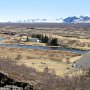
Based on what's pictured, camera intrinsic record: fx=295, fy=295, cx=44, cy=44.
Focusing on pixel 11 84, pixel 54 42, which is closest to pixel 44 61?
pixel 11 84

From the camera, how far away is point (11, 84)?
2080 cm

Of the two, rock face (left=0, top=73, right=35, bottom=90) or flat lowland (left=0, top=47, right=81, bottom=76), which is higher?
rock face (left=0, top=73, right=35, bottom=90)

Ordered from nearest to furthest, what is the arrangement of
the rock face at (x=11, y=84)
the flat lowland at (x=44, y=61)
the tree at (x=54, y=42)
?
the rock face at (x=11, y=84), the flat lowland at (x=44, y=61), the tree at (x=54, y=42)

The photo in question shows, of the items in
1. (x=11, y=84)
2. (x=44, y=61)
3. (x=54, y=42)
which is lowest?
(x=54, y=42)

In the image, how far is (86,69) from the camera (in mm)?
39406

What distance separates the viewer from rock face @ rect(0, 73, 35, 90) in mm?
19003

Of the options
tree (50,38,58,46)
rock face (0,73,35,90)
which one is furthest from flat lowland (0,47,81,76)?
tree (50,38,58,46)

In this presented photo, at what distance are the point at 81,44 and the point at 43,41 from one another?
54.1 ft

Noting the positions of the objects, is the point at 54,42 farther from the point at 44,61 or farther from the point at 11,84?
the point at 11,84

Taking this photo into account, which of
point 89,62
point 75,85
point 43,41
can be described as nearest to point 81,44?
point 43,41

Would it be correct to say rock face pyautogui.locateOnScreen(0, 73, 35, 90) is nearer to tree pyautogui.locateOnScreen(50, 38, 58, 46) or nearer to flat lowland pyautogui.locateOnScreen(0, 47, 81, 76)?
flat lowland pyautogui.locateOnScreen(0, 47, 81, 76)

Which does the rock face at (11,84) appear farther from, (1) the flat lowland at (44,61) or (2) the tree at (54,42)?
(2) the tree at (54,42)

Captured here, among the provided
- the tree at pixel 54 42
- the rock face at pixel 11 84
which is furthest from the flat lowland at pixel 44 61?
the tree at pixel 54 42

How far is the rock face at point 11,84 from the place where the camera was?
19.0m
